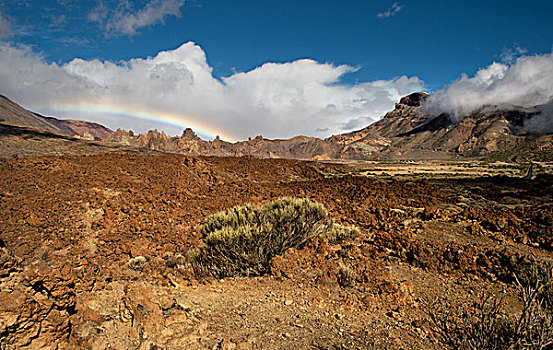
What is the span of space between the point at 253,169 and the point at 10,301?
20.1 m

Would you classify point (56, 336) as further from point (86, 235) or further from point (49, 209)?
point (49, 209)

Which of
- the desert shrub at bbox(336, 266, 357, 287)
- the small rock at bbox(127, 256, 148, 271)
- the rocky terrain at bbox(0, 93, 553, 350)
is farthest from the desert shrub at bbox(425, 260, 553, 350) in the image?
the small rock at bbox(127, 256, 148, 271)

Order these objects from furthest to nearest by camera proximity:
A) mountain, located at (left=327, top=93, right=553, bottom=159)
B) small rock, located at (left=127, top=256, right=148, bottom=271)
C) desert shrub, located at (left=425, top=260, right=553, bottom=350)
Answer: mountain, located at (left=327, top=93, right=553, bottom=159)
small rock, located at (left=127, top=256, right=148, bottom=271)
desert shrub, located at (left=425, top=260, right=553, bottom=350)

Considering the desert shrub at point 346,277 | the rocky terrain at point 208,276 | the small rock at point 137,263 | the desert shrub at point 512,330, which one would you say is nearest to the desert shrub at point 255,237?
the rocky terrain at point 208,276

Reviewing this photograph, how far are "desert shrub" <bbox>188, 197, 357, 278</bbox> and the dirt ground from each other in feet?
0.80

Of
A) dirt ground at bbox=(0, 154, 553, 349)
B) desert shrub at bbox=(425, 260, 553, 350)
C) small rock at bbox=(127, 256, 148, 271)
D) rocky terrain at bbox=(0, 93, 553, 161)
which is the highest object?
rocky terrain at bbox=(0, 93, 553, 161)

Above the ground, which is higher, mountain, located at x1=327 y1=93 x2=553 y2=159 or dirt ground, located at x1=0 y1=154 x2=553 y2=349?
mountain, located at x1=327 y1=93 x2=553 y2=159

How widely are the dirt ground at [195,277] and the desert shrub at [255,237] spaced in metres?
0.24

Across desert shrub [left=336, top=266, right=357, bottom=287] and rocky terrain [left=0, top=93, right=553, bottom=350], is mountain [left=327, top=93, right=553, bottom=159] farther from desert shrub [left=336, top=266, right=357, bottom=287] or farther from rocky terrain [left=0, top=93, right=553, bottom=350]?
desert shrub [left=336, top=266, right=357, bottom=287]

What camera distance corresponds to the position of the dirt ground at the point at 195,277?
2830 mm

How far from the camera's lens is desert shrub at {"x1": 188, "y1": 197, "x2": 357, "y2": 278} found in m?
4.79

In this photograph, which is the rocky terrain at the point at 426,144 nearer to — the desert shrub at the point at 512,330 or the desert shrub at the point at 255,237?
the desert shrub at the point at 255,237

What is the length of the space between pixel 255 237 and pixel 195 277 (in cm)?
122

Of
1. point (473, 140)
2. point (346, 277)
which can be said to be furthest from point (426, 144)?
point (346, 277)
